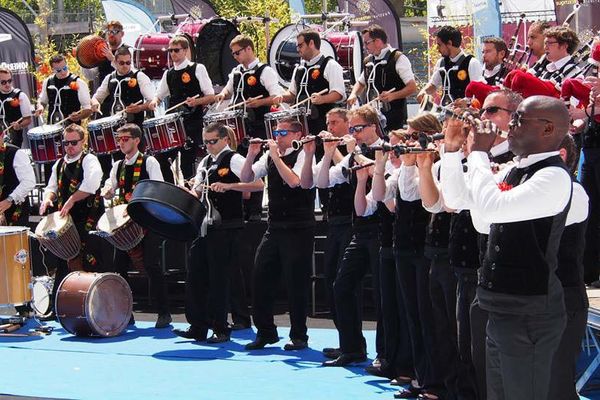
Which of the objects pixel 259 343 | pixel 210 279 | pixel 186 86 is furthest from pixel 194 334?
pixel 186 86

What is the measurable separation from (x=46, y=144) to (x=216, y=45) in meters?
2.68

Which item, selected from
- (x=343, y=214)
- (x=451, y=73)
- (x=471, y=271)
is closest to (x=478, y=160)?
(x=471, y=271)

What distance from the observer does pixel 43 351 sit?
974 centimetres

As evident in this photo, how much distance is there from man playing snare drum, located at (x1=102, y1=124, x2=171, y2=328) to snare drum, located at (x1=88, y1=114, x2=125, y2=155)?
3.74 ft

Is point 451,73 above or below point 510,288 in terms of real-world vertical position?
above

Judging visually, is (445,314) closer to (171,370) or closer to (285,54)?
(171,370)

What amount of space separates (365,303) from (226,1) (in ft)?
69.3

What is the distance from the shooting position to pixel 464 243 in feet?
21.7

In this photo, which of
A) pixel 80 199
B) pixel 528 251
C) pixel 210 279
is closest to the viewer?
pixel 528 251

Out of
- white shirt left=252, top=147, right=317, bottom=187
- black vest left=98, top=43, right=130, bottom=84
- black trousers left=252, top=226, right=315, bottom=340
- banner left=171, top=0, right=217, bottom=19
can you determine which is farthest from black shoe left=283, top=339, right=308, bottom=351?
banner left=171, top=0, right=217, bottom=19

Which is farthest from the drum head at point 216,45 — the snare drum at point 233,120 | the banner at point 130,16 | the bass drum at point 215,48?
the banner at point 130,16

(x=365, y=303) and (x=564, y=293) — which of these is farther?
(x=365, y=303)

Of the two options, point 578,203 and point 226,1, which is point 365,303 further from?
point 226,1

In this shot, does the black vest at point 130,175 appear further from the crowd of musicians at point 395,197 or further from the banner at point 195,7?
the banner at point 195,7
